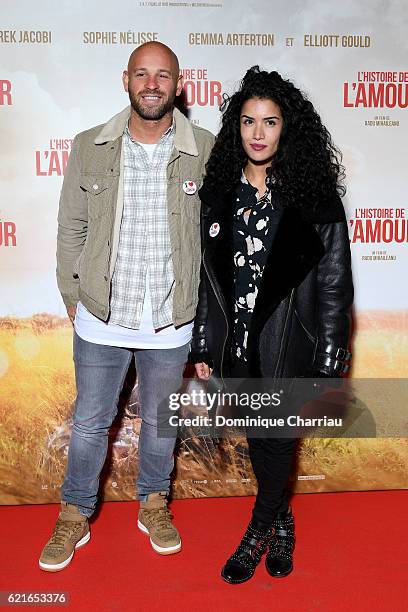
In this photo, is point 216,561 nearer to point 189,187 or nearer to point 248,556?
point 248,556

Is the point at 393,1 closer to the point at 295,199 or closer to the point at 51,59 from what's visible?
the point at 295,199

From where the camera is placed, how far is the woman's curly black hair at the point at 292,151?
2281 mm

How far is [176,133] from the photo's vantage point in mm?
2496

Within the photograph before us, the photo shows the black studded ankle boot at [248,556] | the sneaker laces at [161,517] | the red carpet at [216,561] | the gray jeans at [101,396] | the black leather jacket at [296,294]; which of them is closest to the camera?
the black leather jacket at [296,294]

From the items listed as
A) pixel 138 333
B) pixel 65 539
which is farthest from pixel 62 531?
pixel 138 333

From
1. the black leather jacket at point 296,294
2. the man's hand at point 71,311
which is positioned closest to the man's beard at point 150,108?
the black leather jacket at point 296,294

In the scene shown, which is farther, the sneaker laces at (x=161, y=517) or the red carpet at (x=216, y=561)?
the sneaker laces at (x=161, y=517)

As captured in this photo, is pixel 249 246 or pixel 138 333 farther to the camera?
pixel 138 333

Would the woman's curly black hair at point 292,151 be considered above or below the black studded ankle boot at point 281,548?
above

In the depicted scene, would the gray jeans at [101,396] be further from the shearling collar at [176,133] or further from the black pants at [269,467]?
the shearling collar at [176,133]

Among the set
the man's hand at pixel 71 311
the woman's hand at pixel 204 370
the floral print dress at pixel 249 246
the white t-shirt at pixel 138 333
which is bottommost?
the woman's hand at pixel 204 370

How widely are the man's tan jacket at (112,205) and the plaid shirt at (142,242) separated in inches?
1.2

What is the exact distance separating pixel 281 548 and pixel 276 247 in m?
1.09

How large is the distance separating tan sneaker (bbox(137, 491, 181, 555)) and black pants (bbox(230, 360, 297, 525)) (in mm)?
373
